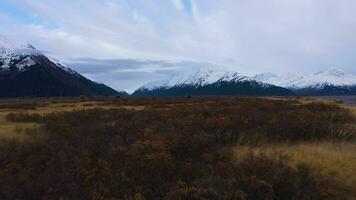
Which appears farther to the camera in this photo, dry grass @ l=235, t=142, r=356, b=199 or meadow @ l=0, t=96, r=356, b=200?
dry grass @ l=235, t=142, r=356, b=199

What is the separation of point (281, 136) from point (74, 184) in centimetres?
950

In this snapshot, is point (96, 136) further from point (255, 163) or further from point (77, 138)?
point (255, 163)

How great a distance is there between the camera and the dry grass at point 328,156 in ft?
44.0

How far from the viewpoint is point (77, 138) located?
17.5 m

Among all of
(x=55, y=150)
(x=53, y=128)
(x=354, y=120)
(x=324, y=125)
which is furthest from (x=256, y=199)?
(x=354, y=120)

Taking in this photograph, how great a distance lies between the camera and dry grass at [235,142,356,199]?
1340cm

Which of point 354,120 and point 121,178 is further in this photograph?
point 354,120

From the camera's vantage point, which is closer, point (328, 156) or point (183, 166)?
point (183, 166)

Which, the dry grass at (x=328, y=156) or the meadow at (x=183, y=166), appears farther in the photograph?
the dry grass at (x=328, y=156)

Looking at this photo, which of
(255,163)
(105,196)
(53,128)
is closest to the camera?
(105,196)

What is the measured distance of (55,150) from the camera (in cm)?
1510

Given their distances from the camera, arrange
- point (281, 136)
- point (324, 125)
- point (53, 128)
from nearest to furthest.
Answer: point (281, 136) → point (324, 125) → point (53, 128)

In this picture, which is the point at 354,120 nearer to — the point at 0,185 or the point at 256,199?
the point at 256,199

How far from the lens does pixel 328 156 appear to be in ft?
51.2
